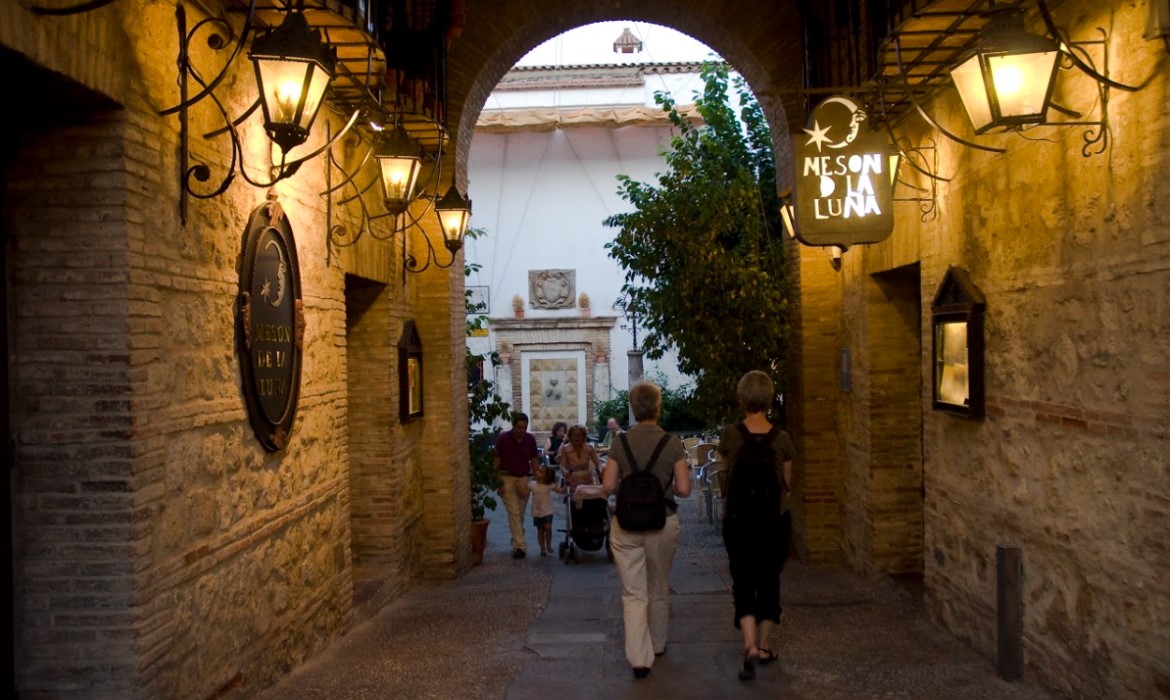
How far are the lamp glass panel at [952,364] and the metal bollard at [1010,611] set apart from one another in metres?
1.07

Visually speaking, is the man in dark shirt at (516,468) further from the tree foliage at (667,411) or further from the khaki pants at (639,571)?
the tree foliage at (667,411)

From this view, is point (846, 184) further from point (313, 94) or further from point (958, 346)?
point (313, 94)

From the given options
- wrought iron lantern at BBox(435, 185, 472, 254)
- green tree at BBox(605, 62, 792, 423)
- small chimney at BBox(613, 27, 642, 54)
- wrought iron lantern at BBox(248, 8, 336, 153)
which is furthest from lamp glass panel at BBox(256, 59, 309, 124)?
small chimney at BBox(613, 27, 642, 54)

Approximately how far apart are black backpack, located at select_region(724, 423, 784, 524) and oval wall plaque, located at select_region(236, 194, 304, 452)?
245 cm

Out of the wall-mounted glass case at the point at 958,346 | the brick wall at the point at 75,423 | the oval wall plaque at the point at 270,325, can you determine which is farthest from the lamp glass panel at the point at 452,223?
the brick wall at the point at 75,423

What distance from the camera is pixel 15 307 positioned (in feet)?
13.1

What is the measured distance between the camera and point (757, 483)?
5609 millimetres

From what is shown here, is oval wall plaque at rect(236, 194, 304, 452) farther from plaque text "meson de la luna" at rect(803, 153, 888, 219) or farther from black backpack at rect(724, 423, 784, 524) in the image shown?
plaque text "meson de la luna" at rect(803, 153, 888, 219)

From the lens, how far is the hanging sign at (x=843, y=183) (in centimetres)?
654

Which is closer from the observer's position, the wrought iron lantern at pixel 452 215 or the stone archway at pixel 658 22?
the wrought iron lantern at pixel 452 215

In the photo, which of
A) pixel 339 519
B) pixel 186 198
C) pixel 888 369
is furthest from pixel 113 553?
pixel 888 369

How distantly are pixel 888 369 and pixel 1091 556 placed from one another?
3.94 metres

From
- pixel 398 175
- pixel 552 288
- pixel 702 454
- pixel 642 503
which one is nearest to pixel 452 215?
pixel 398 175

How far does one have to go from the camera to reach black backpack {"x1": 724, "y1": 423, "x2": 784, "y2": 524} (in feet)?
18.4
